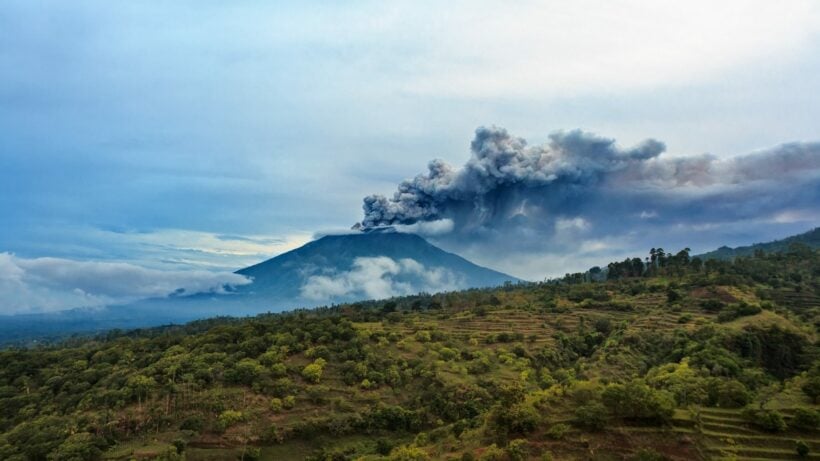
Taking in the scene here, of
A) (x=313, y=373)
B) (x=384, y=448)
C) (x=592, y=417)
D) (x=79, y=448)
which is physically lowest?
(x=384, y=448)

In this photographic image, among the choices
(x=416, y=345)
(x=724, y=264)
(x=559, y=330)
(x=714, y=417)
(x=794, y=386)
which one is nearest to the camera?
(x=714, y=417)

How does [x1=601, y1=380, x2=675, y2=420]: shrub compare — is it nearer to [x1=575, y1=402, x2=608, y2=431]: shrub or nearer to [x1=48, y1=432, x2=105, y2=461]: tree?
[x1=575, y1=402, x2=608, y2=431]: shrub

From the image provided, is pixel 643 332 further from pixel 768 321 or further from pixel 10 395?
pixel 10 395

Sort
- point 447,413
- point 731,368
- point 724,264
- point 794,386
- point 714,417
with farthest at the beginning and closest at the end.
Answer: point 724,264 → point 447,413 → point 731,368 → point 794,386 → point 714,417

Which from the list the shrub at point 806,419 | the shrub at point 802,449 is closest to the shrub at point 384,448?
the shrub at point 802,449

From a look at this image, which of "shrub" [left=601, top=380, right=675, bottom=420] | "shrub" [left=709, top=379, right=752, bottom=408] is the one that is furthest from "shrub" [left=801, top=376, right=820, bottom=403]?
"shrub" [left=601, top=380, right=675, bottom=420]

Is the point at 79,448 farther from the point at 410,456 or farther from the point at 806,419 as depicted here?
the point at 806,419

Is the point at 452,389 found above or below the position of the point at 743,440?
below

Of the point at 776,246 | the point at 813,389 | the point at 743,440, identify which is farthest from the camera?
the point at 776,246

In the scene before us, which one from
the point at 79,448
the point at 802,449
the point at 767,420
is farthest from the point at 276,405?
the point at 802,449

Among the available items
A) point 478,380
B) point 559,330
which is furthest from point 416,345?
point 559,330
